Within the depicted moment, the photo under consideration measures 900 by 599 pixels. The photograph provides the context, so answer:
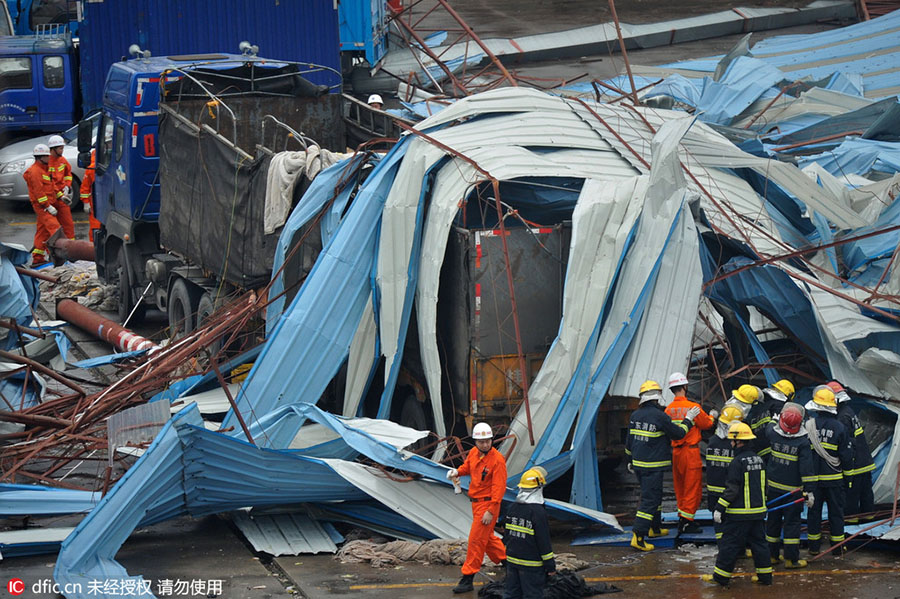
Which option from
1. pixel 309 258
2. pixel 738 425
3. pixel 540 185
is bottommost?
pixel 738 425

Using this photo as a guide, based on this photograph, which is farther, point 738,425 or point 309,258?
point 309,258

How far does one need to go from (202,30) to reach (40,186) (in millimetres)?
3364

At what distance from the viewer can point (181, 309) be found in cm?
1373

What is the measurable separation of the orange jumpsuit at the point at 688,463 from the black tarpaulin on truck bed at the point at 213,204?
4476 millimetres

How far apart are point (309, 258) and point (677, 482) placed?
391 cm

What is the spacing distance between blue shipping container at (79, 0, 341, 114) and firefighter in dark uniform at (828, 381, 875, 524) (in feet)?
33.6

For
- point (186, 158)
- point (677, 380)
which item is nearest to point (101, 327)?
point (186, 158)

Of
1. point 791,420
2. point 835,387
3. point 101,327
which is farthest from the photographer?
point 101,327

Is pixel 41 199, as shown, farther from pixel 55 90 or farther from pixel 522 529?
pixel 522 529

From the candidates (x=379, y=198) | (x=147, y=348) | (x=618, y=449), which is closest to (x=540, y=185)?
(x=379, y=198)

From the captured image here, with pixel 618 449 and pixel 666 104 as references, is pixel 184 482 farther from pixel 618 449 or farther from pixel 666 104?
pixel 666 104

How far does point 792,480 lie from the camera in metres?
8.40

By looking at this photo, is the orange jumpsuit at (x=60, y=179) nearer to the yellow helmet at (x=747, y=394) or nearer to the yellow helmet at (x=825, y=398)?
the yellow helmet at (x=747, y=394)

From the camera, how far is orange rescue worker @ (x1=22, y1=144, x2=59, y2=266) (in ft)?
58.1
